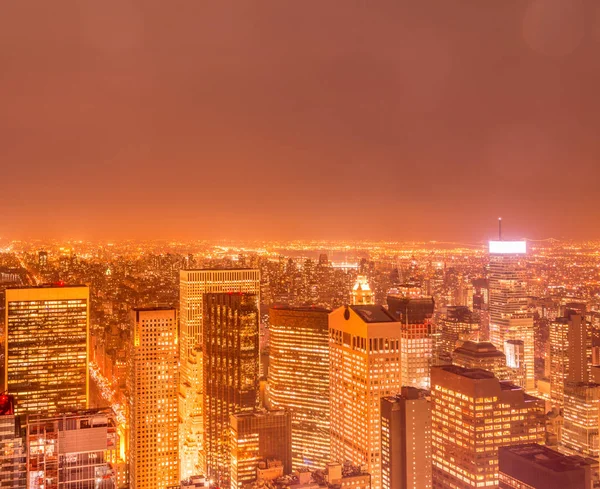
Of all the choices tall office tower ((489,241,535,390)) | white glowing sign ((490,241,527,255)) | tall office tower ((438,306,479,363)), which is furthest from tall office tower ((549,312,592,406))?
tall office tower ((438,306,479,363))

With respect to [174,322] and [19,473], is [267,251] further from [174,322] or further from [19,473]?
[19,473]

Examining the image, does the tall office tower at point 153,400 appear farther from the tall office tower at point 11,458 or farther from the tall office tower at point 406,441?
the tall office tower at point 11,458

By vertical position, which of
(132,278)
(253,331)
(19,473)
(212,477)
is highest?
(132,278)

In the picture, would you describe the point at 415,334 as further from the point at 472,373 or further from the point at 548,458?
the point at 548,458

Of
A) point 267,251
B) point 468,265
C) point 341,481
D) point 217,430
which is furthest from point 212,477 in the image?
point 468,265

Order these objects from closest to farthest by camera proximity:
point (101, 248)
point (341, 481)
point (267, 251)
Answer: point (341, 481) → point (101, 248) → point (267, 251)

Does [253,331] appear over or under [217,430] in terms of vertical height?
over

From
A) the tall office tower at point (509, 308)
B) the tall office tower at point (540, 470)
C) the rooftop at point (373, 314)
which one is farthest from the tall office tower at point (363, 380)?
the tall office tower at point (509, 308)
